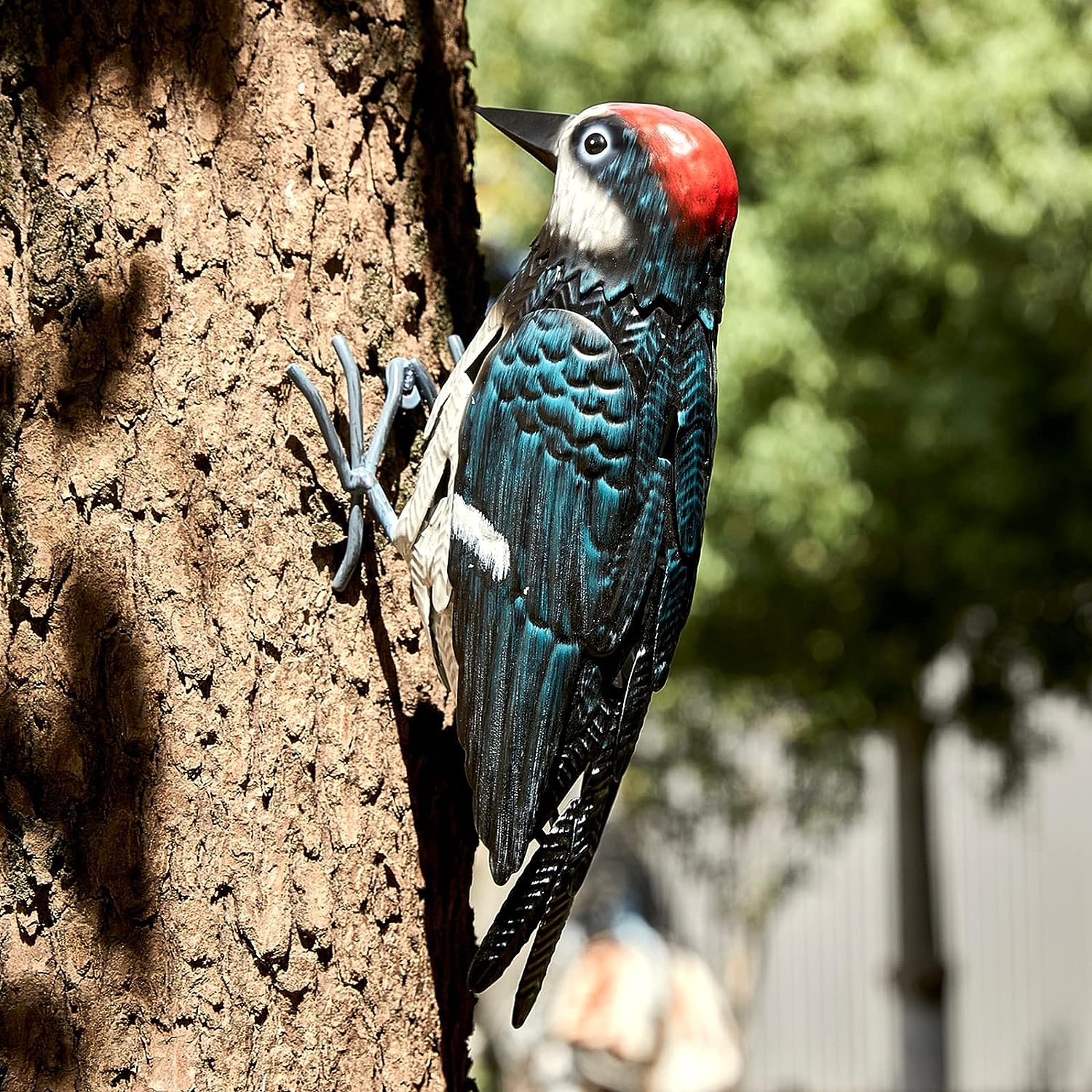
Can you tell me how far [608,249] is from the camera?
→ 5.37 feet

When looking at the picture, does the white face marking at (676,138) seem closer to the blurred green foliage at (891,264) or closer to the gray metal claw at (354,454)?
the gray metal claw at (354,454)

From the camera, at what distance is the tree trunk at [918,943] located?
27.9 feet

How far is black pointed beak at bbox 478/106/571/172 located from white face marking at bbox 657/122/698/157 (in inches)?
5.2

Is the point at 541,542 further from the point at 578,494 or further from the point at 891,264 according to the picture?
the point at 891,264

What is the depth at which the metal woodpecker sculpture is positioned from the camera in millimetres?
1611

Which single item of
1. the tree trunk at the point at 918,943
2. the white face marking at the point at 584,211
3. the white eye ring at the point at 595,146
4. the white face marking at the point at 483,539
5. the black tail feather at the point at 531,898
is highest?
the white eye ring at the point at 595,146

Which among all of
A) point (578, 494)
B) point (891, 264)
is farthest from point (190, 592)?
point (891, 264)

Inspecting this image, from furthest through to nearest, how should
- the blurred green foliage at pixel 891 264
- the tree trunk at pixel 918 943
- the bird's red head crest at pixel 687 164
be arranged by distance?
the tree trunk at pixel 918 943
the blurred green foliage at pixel 891 264
the bird's red head crest at pixel 687 164

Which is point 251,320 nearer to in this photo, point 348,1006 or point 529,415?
point 529,415

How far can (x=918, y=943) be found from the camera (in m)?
8.58

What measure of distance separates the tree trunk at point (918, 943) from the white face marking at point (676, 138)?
7.24m

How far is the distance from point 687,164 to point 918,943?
310 inches

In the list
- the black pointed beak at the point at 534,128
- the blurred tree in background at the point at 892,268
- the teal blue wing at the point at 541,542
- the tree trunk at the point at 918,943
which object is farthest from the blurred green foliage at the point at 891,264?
the teal blue wing at the point at 541,542

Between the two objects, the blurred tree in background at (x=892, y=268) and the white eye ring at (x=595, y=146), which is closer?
the white eye ring at (x=595, y=146)
